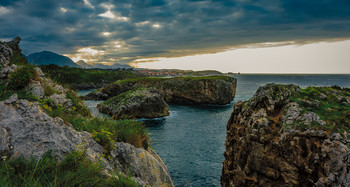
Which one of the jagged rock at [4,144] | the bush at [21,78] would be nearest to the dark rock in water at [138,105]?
the bush at [21,78]

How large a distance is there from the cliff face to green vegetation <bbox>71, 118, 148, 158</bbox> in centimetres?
596

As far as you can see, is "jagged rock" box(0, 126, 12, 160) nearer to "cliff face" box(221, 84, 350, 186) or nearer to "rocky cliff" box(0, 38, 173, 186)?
"rocky cliff" box(0, 38, 173, 186)

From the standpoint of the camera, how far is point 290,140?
29.6 ft

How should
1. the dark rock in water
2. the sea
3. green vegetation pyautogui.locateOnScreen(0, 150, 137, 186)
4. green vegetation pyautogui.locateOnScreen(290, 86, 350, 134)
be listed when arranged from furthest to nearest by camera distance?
the dark rock in water, the sea, green vegetation pyautogui.locateOnScreen(290, 86, 350, 134), green vegetation pyautogui.locateOnScreen(0, 150, 137, 186)

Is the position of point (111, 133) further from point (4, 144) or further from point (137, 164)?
point (4, 144)

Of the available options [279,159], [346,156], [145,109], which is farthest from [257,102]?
[145,109]

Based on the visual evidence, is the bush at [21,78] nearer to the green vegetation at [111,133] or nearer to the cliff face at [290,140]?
→ the green vegetation at [111,133]

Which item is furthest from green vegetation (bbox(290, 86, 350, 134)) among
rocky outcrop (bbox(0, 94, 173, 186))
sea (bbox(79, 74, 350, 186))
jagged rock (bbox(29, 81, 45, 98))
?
jagged rock (bbox(29, 81, 45, 98))

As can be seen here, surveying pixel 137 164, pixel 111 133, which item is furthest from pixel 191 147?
pixel 111 133

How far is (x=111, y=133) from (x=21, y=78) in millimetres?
6396

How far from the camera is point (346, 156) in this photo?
7.15 metres

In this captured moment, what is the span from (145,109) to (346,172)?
116 ft

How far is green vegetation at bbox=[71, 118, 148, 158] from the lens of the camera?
6223 mm

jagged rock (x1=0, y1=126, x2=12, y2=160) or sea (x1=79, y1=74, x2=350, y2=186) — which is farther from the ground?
jagged rock (x1=0, y1=126, x2=12, y2=160)
